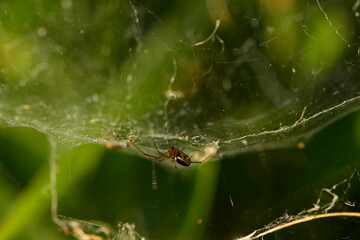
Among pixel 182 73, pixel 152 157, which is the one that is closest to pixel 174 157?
pixel 152 157

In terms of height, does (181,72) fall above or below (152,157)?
above

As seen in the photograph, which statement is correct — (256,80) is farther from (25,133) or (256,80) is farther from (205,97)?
(25,133)

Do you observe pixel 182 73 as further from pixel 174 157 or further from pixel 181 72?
pixel 174 157

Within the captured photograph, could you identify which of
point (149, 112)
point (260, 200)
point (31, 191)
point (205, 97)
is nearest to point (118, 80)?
point (149, 112)

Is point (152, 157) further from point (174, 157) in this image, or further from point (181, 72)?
point (181, 72)

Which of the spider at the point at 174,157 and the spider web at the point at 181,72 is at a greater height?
the spider web at the point at 181,72

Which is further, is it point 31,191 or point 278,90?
point 278,90

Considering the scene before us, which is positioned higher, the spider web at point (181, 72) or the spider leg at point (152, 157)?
the spider web at point (181, 72)

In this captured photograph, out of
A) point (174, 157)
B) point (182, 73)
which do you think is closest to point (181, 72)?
point (182, 73)
